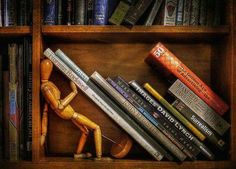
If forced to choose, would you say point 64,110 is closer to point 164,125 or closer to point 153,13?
point 164,125

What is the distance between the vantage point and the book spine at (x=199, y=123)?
1.45 meters

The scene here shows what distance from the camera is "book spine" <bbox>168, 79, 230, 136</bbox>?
1.46m

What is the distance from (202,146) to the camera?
145cm

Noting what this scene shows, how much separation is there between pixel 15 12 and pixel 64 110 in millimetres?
Answer: 424

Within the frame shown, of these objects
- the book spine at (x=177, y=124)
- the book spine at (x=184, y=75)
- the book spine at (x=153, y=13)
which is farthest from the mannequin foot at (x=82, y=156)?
the book spine at (x=153, y=13)

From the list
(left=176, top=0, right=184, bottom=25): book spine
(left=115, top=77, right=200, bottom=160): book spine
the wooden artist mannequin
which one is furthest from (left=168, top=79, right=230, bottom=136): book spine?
the wooden artist mannequin

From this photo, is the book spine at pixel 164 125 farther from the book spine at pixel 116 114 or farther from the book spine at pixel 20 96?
the book spine at pixel 20 96

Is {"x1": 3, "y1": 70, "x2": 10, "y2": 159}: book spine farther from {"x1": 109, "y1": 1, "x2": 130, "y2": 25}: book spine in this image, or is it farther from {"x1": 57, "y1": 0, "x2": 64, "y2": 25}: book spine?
{"x1": 109, "y1": 1, "x2": 130, "y2": 25}: book spine

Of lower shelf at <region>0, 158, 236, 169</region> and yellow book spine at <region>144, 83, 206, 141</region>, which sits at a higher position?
yellow book spine at <region>144, 83, 206, 141</region>

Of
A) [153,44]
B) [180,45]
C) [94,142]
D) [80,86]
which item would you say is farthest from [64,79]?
[180,45]

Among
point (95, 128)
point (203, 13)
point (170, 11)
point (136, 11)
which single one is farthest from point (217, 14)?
point (95, 128)

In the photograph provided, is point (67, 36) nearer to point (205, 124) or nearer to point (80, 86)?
point (80, 86)

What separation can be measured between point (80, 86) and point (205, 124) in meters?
0.50

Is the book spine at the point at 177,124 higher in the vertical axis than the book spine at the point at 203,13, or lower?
lower
